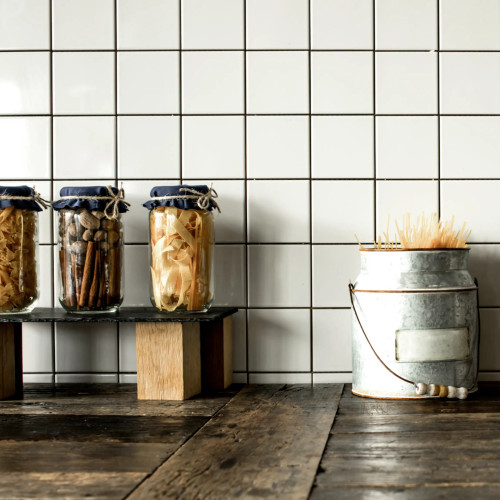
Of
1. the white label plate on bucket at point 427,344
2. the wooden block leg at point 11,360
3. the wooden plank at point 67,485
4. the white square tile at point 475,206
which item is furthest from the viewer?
the white square tile at point 475,206

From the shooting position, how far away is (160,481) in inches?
37.5

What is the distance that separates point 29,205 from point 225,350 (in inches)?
22.4

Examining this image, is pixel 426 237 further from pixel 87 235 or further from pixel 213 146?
pixel 87 235

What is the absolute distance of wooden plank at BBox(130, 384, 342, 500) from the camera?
3.02 ft

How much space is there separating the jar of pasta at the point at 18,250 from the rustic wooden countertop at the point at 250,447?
23 centimetres

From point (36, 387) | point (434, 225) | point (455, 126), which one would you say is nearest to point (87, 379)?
point (36, 387)

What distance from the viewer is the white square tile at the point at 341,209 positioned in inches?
68.4

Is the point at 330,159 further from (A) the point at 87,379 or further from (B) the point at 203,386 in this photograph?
(A) the point at 87,379

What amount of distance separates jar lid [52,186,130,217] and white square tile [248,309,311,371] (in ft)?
1.47
